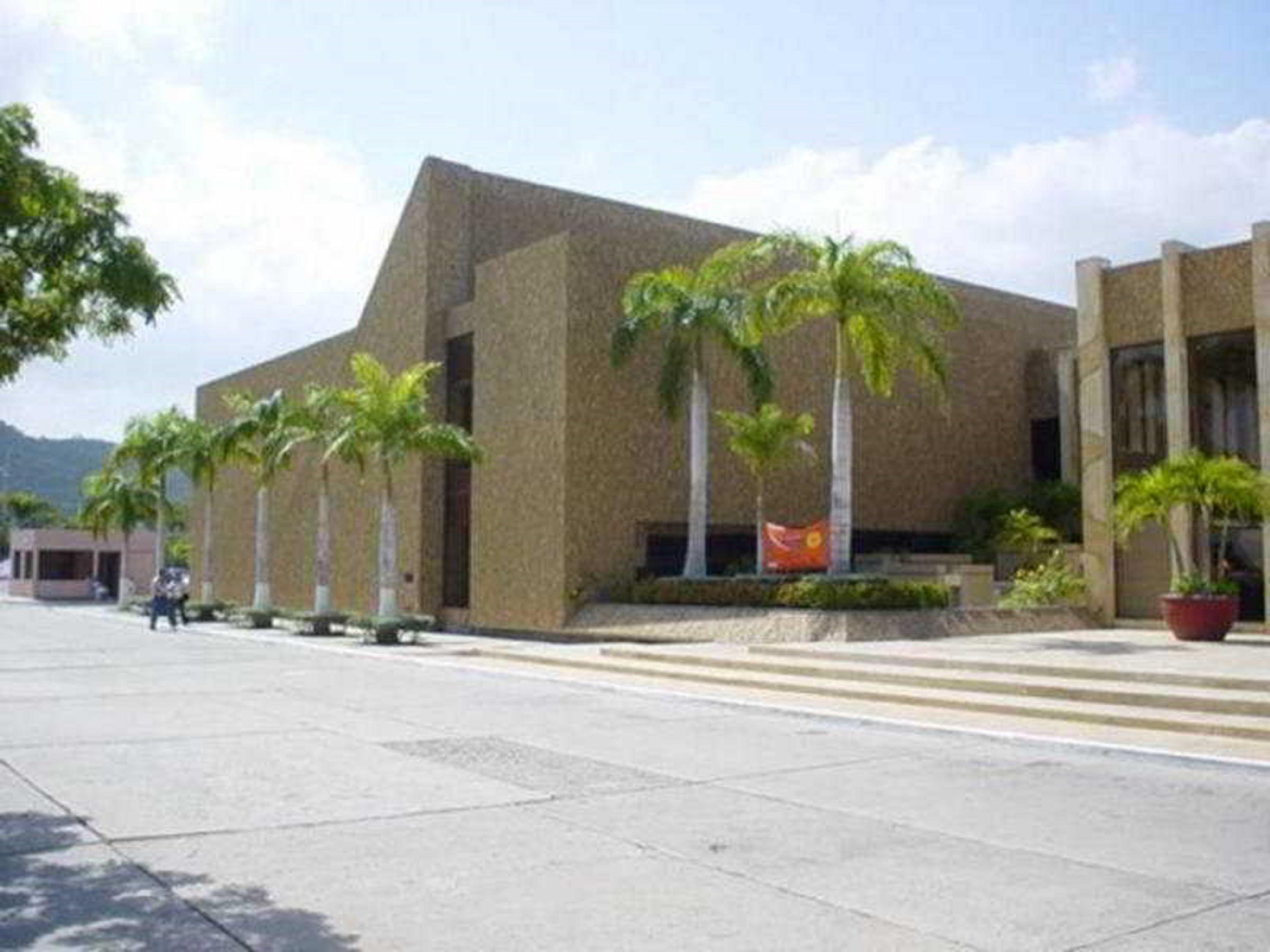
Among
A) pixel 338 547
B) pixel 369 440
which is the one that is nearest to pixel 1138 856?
pixel 369 440

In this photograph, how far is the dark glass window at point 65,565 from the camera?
77.2m

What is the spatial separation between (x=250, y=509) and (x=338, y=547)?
34.4 ft

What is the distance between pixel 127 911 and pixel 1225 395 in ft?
83.2

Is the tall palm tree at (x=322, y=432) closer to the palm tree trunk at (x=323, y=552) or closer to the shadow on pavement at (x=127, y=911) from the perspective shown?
the palm tree trunk at (x=323, y=552)

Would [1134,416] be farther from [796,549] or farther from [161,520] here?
[161,520]

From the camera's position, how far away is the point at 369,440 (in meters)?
30.5

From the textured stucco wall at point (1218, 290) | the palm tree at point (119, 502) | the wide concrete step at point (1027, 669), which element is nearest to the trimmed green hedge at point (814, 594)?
the wide concrete step at point (1027, 669)

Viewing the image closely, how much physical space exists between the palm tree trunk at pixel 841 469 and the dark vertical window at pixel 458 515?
13.5 meters

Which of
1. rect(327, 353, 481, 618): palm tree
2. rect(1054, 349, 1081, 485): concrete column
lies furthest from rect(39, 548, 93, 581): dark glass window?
rect(1054, 349, 1081, 485): concrete column

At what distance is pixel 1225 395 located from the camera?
25797mm

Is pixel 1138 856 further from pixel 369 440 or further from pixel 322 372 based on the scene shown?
pixel 322 372

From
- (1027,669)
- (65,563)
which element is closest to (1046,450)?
(1027,669)

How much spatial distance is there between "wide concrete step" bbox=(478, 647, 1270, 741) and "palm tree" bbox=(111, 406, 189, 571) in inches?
1130

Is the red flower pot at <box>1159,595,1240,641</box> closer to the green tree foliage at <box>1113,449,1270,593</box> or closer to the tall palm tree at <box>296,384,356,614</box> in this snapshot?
the green tree foliage at <box>1113,449,1270,593</box>
